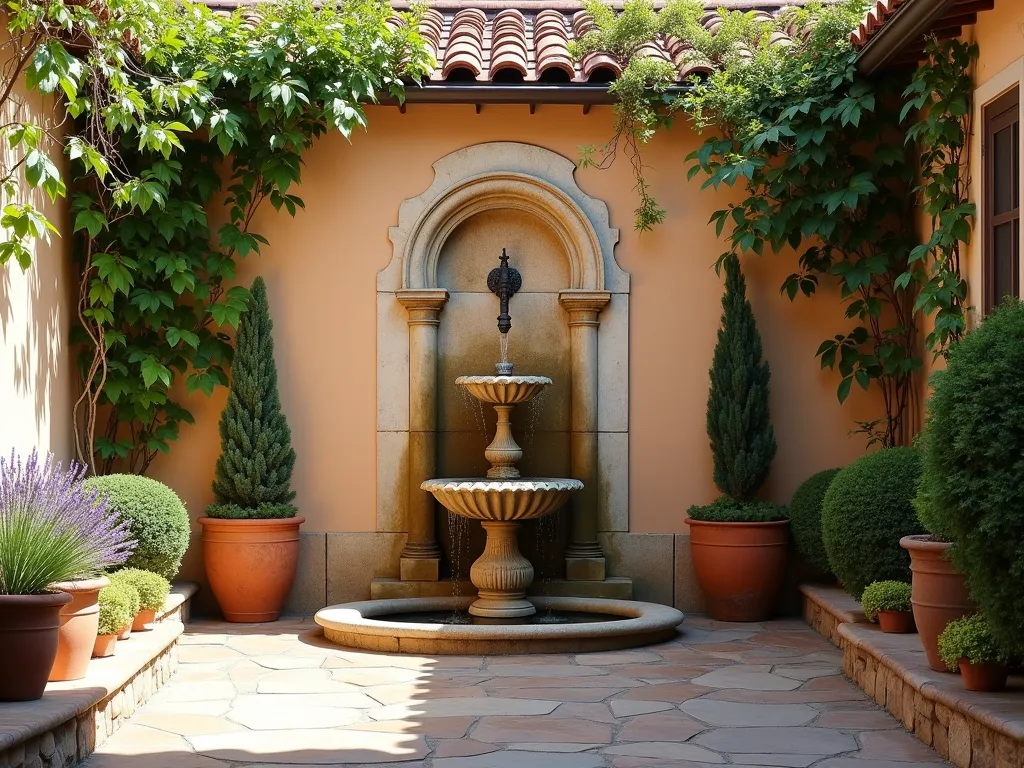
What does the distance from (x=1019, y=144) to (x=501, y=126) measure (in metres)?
4.01

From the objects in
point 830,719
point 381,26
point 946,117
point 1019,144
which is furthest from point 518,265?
point 830,719

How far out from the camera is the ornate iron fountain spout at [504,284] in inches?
369

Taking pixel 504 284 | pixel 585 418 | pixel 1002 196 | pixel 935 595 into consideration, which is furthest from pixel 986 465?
pixel 504 284

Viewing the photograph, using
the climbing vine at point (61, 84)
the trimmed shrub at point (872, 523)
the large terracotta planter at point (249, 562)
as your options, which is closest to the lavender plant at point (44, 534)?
the climbing vine at point (61, 84)

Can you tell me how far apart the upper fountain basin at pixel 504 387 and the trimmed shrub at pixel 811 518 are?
1938 mm

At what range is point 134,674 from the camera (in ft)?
19.2

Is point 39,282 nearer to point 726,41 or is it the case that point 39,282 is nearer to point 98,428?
point 98,428

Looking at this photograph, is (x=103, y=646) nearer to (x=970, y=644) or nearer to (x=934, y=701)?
(x=934, y=701)

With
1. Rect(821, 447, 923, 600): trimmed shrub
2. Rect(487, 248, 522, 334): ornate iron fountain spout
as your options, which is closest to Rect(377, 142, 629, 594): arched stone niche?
Rect(487, 248, 522, 334): ornate iron fountain spout

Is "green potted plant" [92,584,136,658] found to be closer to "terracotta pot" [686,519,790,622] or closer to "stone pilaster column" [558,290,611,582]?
"stone pilaster column" [558,290,611,582]

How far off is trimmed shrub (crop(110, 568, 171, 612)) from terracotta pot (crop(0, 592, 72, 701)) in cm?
176

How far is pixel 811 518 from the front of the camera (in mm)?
8648

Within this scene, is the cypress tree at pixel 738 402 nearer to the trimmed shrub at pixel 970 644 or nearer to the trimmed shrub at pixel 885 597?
the trimmed shrub at pixel 885 597

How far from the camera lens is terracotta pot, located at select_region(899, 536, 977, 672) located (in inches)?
218
